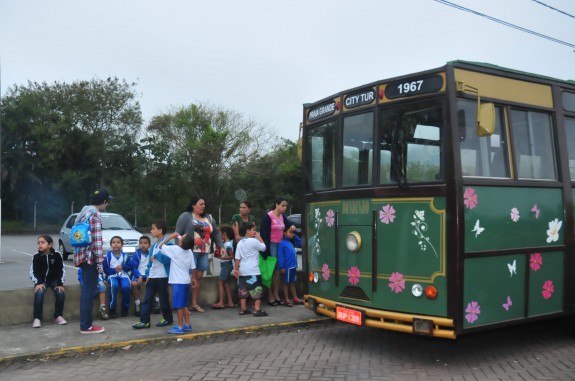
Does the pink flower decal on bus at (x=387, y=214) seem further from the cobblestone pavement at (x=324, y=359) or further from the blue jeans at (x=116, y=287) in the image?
the blue jeans at (x=116, y=287)

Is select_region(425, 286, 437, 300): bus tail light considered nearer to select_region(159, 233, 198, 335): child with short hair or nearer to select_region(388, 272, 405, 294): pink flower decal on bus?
select_region(388, 272, 405, 294): pink flower decal on bus

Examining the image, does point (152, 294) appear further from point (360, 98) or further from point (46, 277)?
point (360, 98)

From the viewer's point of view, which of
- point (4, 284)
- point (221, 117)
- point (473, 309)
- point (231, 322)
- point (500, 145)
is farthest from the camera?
point (221, 117)

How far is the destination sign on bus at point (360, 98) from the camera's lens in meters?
6.21

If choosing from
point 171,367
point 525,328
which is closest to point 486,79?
point 525,328

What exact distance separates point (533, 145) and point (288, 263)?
14.1 feet

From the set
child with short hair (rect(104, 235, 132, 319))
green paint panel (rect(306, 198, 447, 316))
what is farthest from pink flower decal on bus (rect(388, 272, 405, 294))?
child with short hair (rect(104, 235, 132, 319))

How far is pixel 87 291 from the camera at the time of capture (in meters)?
6.87

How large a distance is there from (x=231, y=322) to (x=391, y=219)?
3.21 meters

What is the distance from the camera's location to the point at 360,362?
5.98 m

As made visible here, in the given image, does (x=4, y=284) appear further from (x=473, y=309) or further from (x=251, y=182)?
(x=251, y=182)

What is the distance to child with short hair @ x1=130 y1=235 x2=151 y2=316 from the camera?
26.2 ft

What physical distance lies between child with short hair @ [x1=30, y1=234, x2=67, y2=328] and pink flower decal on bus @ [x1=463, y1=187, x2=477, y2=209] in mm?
5499

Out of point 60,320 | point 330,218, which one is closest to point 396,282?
point 330,218
